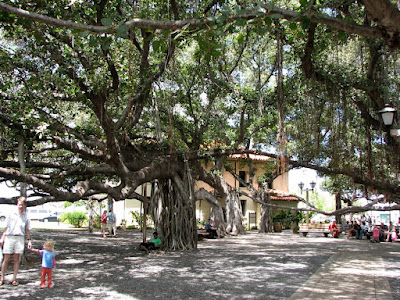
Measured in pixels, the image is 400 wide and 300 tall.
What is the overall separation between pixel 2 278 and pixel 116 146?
4.00 m

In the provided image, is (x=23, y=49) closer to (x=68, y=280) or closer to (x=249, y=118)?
(x=68, y=280)

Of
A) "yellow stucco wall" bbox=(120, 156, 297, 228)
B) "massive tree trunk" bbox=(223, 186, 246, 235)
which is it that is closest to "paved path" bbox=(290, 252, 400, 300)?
"massive tree trunk" bbox=(223, 186, 246, 235)

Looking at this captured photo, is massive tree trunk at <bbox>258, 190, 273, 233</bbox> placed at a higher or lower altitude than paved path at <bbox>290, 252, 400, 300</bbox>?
higher

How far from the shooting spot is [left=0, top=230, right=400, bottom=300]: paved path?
19.0 ft

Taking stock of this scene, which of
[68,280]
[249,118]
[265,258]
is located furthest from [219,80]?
[68,280]

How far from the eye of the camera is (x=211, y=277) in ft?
23.9

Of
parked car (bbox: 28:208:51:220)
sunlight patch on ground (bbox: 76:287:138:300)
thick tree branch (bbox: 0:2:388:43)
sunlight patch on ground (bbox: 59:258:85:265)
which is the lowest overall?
sunlight patch on ground (bbox: 76:287:138:300)

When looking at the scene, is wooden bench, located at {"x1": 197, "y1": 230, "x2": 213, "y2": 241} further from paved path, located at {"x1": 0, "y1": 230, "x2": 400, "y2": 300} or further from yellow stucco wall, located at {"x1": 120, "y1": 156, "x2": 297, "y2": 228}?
yellow stucco wall, located at {"x1": 120, "y1": 156, "x2": 297, "y2": 228}

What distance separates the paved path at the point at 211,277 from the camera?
19.0 feet

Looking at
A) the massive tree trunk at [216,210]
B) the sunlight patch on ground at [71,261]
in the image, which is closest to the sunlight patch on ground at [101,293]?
the sunlight patch on ground at [71,261]

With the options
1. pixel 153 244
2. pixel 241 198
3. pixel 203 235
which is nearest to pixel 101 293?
pixel 153 244

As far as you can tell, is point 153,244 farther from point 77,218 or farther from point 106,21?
point 77,218

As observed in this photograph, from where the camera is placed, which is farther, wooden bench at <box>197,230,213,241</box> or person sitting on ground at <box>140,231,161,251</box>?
wooden bench at <box>197,230,213,241</box>

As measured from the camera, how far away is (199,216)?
97.5 feet
